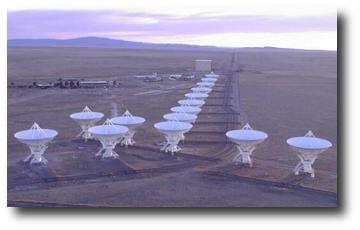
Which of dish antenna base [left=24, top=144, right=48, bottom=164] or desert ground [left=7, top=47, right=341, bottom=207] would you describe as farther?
dish antenna base [left=24, top=144, right=48, bottom=164]

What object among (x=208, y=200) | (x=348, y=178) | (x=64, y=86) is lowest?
(x=208, y=200)

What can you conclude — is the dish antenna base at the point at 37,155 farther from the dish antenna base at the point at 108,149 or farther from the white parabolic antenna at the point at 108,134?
the dish antenna base at the point at 108,149

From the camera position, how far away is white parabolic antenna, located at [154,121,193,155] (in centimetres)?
2920

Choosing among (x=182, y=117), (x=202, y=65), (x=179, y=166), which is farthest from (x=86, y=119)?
(x=202, y=65)

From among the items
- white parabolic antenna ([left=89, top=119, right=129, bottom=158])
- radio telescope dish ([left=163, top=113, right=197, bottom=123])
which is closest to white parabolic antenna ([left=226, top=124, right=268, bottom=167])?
radio telescope dish ([left=163, top=113, right=197, bottom=123])

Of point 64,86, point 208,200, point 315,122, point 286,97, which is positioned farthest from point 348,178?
point 64,86

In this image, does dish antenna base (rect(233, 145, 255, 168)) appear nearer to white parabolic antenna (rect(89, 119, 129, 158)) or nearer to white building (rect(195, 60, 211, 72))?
white parabolic antenna (rect(89, 119, 129, 158))

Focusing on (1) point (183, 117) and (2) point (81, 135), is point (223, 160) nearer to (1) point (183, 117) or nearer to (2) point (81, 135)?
(1) point (183, 117)

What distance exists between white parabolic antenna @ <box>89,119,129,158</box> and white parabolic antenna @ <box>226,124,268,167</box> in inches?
280

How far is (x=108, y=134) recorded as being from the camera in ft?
89.9

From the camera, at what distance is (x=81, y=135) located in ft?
114

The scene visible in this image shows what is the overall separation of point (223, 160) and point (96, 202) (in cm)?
1026

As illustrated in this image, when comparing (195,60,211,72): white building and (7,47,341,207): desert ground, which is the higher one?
(195,60,211,72): white building

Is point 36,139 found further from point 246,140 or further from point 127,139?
point 246,140
